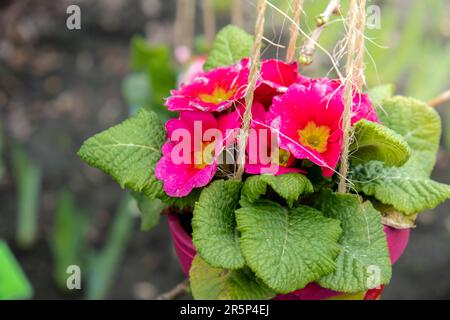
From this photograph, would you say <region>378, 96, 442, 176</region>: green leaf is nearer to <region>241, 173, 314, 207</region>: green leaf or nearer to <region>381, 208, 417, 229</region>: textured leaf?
<region>381, 208, 417, 229</region>: textured leaf

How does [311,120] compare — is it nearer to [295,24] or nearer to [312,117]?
[312,117]

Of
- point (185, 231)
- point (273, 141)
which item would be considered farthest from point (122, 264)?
point (273, 141)

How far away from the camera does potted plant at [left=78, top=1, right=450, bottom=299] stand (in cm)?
67

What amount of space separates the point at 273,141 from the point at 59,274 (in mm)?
1155

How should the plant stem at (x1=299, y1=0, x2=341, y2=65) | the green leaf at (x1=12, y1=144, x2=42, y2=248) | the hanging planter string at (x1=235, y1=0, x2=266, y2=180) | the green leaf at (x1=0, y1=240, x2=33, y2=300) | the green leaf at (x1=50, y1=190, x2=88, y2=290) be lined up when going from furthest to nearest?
the green leaf at (x1=12, y1=144, x2=42, y2=248) → the green leaf at (x1=50, y1=190, x2=88, y2=290) → the green leaf at (x1=0, y1=240, x2=33, y2=300) → the plant stem at (x1=299, y1=0, x2=341, y2=65) → the hanging planter string at (x1=235, y1=0, x2=266, y2=180)

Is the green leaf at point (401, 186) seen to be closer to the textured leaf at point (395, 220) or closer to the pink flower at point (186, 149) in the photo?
the textured leaf at point (395, 220)

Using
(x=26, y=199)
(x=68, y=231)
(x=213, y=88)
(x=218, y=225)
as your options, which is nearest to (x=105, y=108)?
(x=26, y=199)

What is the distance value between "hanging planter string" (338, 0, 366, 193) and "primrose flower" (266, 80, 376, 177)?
18 millimetres

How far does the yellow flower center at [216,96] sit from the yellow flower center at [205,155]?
62 mm

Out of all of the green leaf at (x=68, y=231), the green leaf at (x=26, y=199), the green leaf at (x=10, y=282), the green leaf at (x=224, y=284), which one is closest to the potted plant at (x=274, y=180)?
the green leaf at (x=224, y=284)

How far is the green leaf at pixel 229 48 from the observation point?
2.87ft

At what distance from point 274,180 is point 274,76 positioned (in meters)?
0.15

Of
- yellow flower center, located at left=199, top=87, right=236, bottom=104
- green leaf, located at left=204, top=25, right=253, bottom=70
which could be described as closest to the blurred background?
green leaf, located at left=204, top=25, right=253, bottom=70

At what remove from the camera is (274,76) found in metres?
0.75
